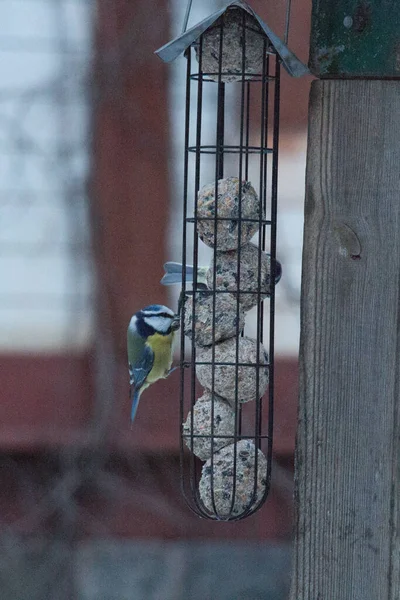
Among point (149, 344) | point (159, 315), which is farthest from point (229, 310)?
point (149, 344)

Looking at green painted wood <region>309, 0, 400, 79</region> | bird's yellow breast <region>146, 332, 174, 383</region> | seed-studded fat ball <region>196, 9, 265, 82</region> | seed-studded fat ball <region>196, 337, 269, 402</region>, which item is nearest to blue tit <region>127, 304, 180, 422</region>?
bird's yellow breast <region>146, 332, 174, 383</region>

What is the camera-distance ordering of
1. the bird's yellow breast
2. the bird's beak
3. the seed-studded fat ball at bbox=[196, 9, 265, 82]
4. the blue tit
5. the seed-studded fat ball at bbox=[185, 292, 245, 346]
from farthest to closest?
1. the bird's yellow breast
2. the blue tit
3. the bird's beak
4. the seed-studded fat ball at bbox=[185, 292, 245, 346]
5. the seed-studded fat ball at bbox=[196, 9, 265, 82]

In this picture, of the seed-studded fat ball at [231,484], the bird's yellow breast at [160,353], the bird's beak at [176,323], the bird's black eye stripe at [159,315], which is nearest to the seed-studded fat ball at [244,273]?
the seed-studded fat ball at [231,484]

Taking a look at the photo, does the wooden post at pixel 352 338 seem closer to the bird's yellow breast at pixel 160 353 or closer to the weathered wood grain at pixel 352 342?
the weathered wood grain at pixel 352 342

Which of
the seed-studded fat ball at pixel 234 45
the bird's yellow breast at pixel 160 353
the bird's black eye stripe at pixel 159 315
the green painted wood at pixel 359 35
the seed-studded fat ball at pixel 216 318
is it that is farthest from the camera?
the bird's yellow breast at pixel 160 353

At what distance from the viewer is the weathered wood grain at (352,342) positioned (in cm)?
150

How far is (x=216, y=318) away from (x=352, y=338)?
274 mm

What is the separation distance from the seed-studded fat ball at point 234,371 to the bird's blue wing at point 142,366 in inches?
36.2

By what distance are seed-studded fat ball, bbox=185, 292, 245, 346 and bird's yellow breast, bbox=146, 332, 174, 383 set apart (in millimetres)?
868

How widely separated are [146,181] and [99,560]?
4.98ft

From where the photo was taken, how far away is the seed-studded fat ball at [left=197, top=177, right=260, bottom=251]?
1.65m

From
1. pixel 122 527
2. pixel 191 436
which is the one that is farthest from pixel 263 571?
pixel 191 436

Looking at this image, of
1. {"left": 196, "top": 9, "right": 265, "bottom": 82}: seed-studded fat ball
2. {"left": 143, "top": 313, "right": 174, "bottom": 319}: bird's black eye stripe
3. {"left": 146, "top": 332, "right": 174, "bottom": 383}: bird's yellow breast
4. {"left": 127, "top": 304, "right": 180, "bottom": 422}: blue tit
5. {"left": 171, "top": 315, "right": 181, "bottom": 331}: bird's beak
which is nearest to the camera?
{"left": 196, "top": 9, "right": 265, "bottom": 82}: seed-studded fat ball

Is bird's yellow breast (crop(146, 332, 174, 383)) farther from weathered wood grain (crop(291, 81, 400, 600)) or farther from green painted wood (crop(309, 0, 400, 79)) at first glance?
green painted wood (crop(309, 0, 400, 79))
